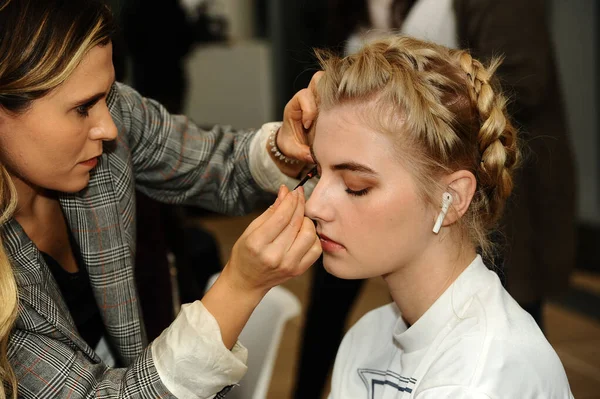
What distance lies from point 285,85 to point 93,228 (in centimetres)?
514

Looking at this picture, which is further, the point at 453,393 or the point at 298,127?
the point at 298,127

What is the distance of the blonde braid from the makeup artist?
32 cm

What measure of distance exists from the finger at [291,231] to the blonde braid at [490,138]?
0.34 meters

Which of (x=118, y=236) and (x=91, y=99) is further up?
(x=91, y=99)

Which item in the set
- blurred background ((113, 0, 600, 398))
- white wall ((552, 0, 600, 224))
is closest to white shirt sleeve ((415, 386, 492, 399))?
blurred background ((113, 0, 600, 398))

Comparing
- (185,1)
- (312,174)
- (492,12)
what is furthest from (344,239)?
(185,1)

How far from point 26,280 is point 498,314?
2.69 feet

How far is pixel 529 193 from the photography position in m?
2.13

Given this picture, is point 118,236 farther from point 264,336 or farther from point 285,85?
point 285,85

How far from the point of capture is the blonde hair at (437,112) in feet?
4.32

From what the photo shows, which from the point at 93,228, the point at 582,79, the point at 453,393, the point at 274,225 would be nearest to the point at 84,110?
the point at 93,228

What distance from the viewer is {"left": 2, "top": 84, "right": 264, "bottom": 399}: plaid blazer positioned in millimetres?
1312

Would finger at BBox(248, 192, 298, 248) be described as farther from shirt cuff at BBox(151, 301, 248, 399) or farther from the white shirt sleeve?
the white shirt sleeve

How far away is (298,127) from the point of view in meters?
1.61
